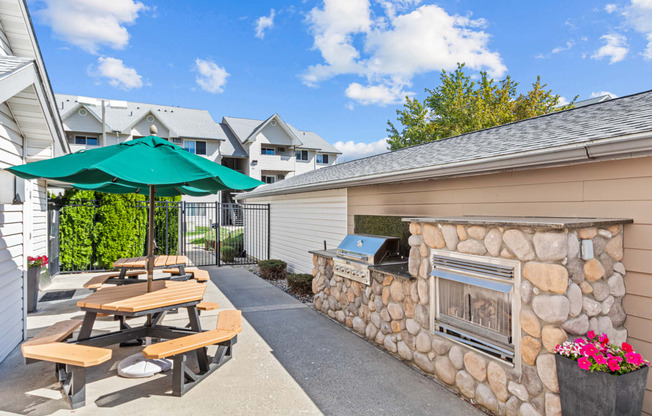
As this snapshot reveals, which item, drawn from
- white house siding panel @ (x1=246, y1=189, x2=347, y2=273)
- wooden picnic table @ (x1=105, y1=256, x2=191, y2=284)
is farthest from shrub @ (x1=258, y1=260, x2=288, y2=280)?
wooden picnic table @ (x1=105, y1=256, x2=191, y2=284)

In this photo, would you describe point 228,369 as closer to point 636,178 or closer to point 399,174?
point 399,174

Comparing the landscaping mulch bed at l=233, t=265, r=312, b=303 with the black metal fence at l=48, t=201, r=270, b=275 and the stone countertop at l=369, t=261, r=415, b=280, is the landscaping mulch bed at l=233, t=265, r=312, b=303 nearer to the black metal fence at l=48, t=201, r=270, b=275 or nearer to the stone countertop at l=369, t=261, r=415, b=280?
the black metal fence at l=48, t=201, r=270, b=275

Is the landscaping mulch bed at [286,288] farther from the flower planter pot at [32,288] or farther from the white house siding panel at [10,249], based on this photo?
the flower planter pot at [32,288]

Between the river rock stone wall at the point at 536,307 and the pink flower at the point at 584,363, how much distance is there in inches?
8.9

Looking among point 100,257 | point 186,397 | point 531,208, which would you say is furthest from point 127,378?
point 100,257

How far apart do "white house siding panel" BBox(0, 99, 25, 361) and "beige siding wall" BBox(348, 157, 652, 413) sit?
17.6 feet

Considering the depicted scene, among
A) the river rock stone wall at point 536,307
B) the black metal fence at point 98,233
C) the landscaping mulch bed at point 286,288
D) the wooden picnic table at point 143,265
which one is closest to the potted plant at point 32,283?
the wooden picnic table at point 143,265

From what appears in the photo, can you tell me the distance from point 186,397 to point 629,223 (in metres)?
4.13

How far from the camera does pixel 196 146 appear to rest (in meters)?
25.6

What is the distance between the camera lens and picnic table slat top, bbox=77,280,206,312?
3.33 m

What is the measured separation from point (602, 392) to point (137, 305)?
12.4ft

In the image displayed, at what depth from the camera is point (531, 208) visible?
3588 mm

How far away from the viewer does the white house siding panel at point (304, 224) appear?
759 cm

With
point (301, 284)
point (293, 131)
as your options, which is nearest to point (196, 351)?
point (301, 284)
